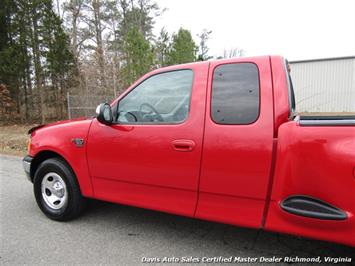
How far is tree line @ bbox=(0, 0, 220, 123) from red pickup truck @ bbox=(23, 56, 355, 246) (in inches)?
472

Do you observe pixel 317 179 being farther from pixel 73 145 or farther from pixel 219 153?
pixel 73 145

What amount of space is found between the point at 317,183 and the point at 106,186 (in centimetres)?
226

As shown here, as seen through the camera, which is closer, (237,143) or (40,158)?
(237,143)

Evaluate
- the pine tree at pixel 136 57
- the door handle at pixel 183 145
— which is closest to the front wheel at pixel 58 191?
the door handle at pixel 183 145

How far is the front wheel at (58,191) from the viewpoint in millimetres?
Result: 3705

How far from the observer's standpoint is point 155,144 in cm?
298

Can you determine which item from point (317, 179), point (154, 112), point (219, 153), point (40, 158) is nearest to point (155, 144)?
point (154, 112)

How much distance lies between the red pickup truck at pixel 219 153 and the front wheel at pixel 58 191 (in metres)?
0.02

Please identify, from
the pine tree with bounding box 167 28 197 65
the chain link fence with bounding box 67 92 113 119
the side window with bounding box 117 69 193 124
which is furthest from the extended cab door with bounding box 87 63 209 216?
the pine tree with bounding box 167 28 197 65

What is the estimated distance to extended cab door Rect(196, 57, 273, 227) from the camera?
8.25 feet

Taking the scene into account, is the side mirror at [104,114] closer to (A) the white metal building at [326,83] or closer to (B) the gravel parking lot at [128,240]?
(B) the gravel parking lot at [128,240]

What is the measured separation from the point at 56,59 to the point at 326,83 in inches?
707

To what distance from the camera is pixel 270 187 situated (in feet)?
8.15

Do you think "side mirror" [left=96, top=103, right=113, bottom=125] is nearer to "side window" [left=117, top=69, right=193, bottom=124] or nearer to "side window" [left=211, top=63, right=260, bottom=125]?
"side window" [left=117, top=69, right=193, bottom=124]
